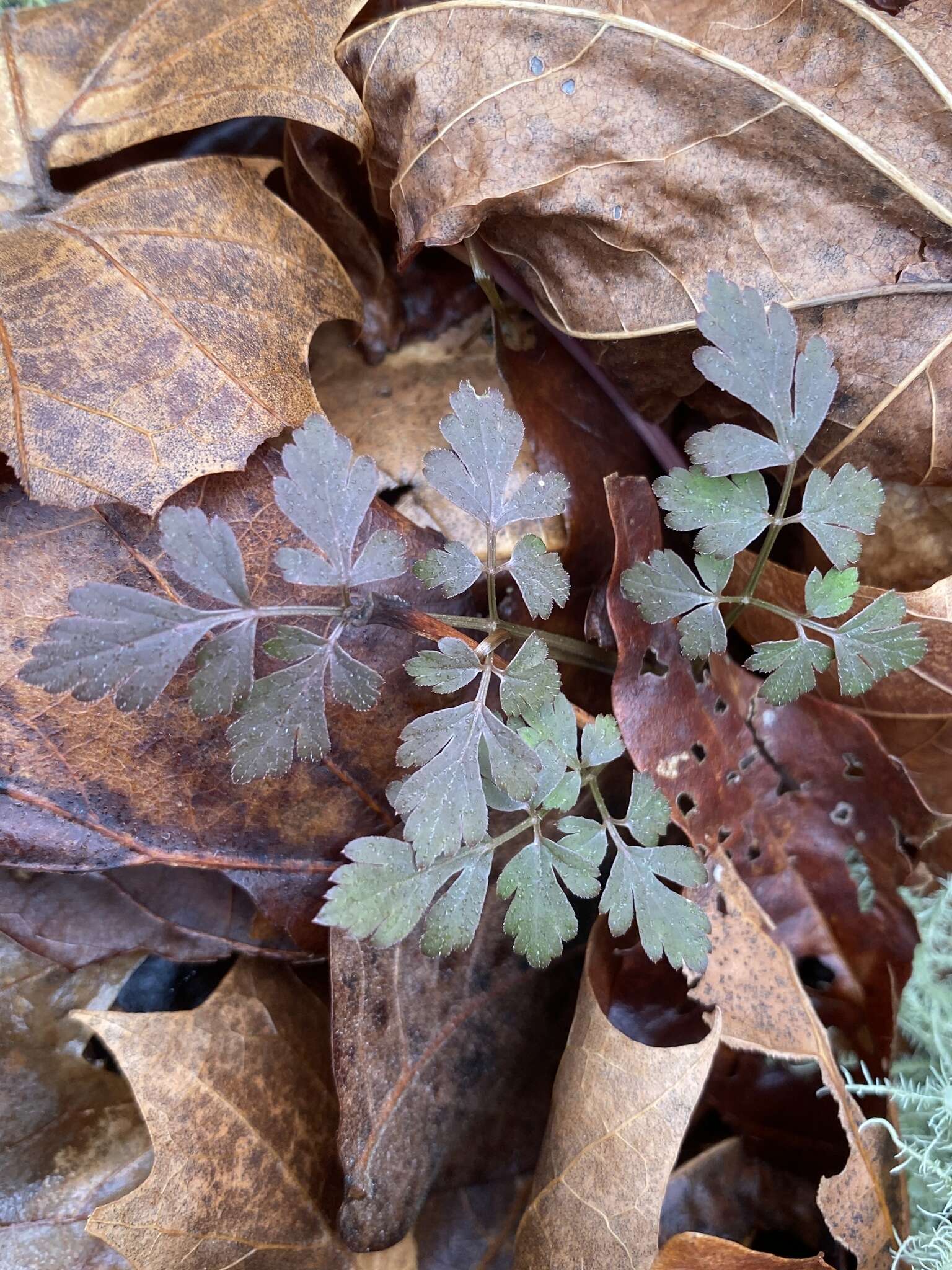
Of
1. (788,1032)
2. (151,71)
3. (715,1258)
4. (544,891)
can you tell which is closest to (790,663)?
(544,891)

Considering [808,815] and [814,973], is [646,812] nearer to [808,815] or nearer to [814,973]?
[808,815]

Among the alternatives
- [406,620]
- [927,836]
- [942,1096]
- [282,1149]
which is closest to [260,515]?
[406,620]

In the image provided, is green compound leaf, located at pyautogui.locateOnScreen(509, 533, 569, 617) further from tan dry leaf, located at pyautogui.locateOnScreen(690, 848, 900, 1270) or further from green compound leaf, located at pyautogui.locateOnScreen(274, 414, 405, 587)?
tan dry leaf, located at pyautogui.locateOnScreen(690, 848, 900, 1270)

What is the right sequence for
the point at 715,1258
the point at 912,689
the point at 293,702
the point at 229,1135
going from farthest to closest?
1. the point at 912,689
2. the point at 229,1135
3. the point at 715,1258
4. the point at 293,702

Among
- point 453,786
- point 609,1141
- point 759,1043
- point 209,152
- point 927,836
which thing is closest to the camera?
point 453,786

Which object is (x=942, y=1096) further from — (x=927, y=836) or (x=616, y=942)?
(x=616, y=942)

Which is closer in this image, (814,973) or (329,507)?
(329,507)
